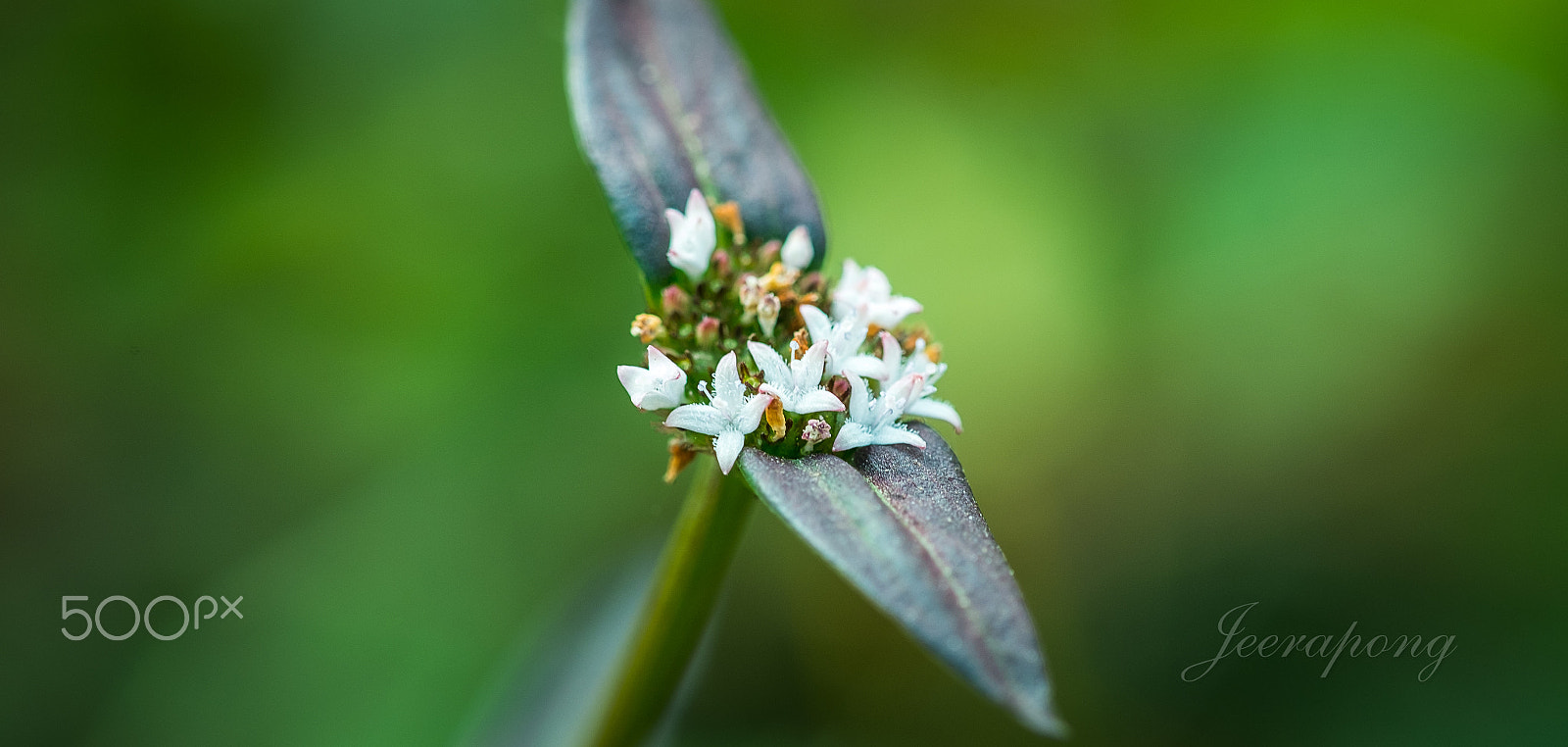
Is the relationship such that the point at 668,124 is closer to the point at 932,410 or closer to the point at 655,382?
the point at 655,382

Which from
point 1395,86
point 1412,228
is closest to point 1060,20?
point 1395,86

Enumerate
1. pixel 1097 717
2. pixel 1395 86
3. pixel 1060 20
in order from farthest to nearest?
1. pixel 1060 20
2. pixel 1395 86
3. pixel 1097 717

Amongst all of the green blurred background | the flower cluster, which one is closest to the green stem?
the flower cluster

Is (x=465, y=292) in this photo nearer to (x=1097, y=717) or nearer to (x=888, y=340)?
(x=888, y=340)

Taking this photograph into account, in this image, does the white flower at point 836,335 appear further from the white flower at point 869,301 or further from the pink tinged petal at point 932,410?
the pink tinged petal at point 932,410

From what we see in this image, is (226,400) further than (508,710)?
Yes

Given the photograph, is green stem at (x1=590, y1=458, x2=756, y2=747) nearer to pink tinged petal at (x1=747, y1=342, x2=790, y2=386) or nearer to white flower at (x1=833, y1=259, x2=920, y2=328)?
pink tinged petal at (x1=747, y1=342, x2=790, y2=386)
